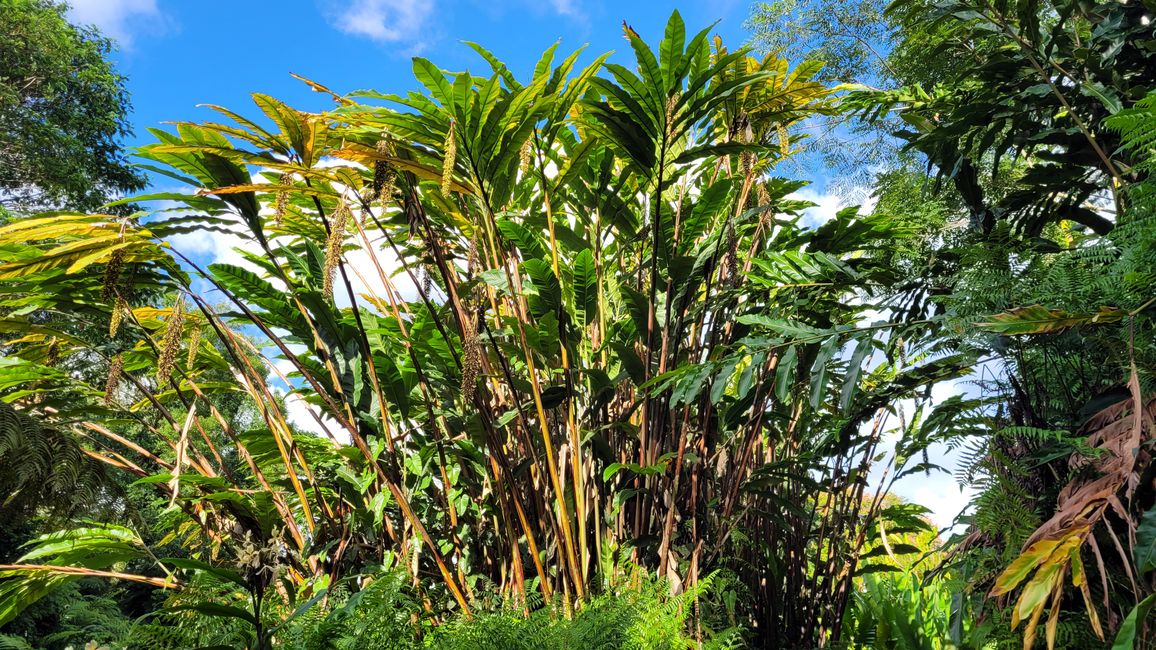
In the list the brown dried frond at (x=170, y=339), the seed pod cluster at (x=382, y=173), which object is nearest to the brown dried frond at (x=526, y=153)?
the seed pod cluster at (x=382, y=173)

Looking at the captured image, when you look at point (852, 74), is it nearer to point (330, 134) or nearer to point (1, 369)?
point (330, 134)

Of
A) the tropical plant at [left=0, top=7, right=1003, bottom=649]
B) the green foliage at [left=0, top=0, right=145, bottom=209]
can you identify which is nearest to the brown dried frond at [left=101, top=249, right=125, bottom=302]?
the tropical plant at [left=0, top=7, right=1003, bottom=649]

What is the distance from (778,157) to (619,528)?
0.93 m

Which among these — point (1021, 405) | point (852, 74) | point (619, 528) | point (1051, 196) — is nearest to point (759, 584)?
point (619, 528)

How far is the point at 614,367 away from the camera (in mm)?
1723

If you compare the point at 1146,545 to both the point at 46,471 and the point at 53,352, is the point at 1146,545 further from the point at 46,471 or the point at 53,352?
the point at 53,352

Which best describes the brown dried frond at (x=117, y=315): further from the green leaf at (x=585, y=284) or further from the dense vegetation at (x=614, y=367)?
the green leaf at (x=585, y=284)

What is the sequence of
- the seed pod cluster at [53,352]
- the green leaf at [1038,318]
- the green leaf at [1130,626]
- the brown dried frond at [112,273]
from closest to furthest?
the green leaf at [1130,626]
the green leaf at [1038,318]
the brown dried frond at [112,273]
the seed pod cluster at [53,352]

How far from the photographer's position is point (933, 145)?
5.52 feet

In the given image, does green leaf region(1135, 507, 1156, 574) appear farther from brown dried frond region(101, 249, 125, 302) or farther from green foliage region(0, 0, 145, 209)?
green foliage region(0, 0, 145, 209)

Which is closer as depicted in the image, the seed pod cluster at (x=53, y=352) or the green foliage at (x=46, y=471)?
the green foliage at (x=46, y=471)

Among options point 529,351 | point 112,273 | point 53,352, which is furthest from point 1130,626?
point 53,352

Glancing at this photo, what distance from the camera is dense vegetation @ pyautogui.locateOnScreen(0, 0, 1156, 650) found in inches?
44.5

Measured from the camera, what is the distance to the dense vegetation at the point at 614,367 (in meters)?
1.13
